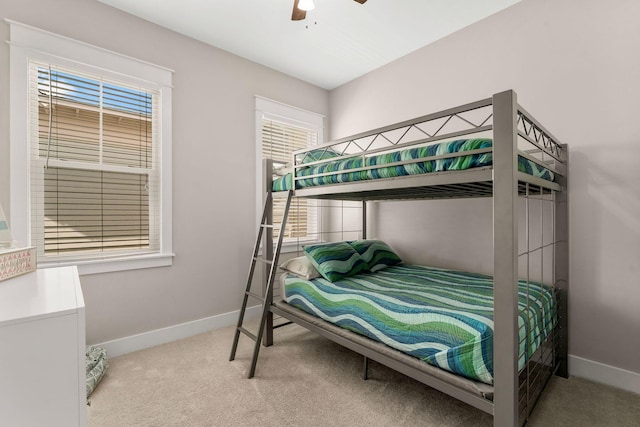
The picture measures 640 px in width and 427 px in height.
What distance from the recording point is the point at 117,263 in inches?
94.1

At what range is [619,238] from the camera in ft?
6.39

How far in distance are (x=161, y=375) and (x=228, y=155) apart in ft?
6.31

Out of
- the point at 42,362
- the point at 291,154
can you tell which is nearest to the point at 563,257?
the point at 291,154

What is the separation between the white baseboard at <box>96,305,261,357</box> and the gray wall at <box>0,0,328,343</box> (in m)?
0.05

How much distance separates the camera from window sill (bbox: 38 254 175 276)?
7.27ft

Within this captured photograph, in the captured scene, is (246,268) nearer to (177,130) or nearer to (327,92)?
(177,130)

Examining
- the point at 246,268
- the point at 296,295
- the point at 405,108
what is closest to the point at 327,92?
the point at 405,108

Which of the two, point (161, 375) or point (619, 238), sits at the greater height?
point (619, 238)

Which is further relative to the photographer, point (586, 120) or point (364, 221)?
point (364, 221)

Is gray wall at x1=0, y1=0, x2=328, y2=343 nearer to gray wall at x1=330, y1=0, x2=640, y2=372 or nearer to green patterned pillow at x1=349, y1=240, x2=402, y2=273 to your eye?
green patterned pillow at x1=349, y1=240, x2=402, y2=273

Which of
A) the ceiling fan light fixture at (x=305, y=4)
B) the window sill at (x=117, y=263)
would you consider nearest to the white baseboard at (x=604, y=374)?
the ceiling fan light fixture at (x=305, y=4)

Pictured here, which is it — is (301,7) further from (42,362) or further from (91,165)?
→ (42,362)

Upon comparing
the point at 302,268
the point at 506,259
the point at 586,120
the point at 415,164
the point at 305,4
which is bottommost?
the point at 302,268

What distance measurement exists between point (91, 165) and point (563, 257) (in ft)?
11.4
